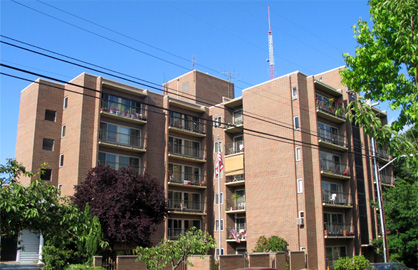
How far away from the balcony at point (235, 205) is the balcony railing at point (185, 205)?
9.48 ft

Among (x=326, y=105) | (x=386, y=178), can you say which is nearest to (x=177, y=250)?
(x=326, y=105)

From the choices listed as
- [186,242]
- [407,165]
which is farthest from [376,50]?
[186,242]

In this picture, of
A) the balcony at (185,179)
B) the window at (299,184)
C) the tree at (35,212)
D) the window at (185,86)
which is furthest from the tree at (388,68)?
the window at (185,86)

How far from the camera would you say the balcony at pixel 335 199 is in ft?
122

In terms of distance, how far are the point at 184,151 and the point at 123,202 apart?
14.2 meters

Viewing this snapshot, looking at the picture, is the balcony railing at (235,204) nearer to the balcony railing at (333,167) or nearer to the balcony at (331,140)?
the balcony railing at (333,167)

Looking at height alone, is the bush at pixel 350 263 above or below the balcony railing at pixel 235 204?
below

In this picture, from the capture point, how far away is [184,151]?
43.6 m

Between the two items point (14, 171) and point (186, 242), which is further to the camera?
point (186, 242)

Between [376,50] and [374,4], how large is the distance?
157 centimetres

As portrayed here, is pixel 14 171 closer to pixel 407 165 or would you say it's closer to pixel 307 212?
pixel 407 165

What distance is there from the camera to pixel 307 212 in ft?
115

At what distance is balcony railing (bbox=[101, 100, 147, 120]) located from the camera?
37794mm

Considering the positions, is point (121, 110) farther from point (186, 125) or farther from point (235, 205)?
point (235, 205)
